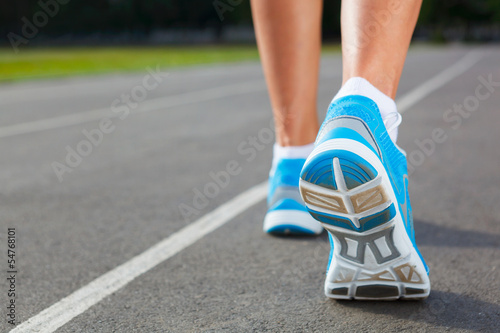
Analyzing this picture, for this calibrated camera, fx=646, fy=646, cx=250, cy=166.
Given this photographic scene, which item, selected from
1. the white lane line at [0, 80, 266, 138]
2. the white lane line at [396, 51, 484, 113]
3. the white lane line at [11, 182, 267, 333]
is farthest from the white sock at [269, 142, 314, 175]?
the white lane line at [396, 51, 484, 113]

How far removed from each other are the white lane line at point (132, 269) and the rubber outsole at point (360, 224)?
662 millimetres

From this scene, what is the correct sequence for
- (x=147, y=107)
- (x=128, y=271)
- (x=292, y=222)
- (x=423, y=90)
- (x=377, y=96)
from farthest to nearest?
(x=423, y=90) → (x=147, y=107) → (x=292, y=222) → (x=128, y=271) → (x=377, y=96)

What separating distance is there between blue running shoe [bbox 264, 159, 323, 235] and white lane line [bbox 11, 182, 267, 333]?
31cm

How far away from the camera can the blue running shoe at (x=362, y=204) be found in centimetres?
149

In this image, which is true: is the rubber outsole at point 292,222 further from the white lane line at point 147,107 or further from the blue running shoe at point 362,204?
the white lane line at point 147,107

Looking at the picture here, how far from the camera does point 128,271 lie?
6.79 ft

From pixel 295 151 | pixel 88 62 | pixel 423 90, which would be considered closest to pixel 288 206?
pixel 295 151

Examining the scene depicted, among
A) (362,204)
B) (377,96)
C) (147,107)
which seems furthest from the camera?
(147,107)

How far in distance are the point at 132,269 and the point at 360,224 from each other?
2.84 feet

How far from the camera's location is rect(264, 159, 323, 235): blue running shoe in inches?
92.4

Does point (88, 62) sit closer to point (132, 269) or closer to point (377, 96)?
point (132, 269)

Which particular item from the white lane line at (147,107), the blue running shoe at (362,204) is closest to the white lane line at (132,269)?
the blue running shoe at (362,204)

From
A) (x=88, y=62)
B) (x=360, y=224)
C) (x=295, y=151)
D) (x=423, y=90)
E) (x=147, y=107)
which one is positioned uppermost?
(x=360, y=224)

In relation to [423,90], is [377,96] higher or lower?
higher
